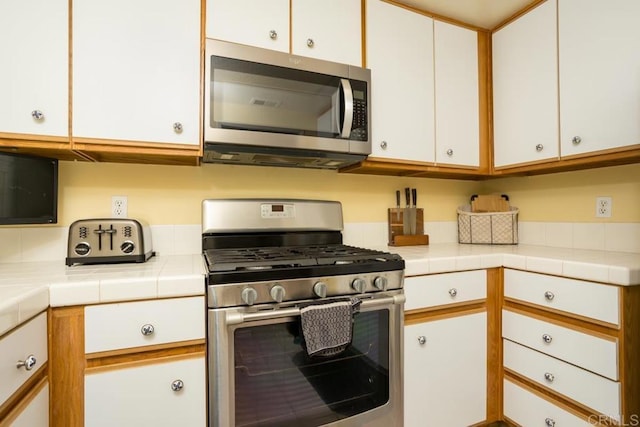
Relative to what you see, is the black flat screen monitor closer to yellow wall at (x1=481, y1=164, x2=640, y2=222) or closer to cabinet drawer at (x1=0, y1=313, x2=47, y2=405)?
cabinet drawer at (x1=0, y1=313, x2=47, y2=405)

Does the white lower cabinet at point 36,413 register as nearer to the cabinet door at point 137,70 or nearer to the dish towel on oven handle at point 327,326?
the dish towel on oven handle at point 327,326

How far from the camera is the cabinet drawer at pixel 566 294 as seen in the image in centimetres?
122

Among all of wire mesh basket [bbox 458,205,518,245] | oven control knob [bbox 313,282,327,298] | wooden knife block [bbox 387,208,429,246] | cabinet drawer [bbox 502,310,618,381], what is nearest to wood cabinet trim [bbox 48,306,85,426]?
oven control knob [bbox 313,282,327,298]

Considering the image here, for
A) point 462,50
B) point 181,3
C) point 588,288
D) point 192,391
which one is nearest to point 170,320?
point 192,391

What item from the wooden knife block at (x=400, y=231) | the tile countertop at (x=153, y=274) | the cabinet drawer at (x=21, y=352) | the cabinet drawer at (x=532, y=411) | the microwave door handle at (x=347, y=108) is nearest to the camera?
the cabinet drawer at (x=21, y=352)

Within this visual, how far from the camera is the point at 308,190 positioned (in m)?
1.89

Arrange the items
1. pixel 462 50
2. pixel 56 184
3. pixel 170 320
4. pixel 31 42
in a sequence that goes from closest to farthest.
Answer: pixel 170 320 → pixel 31 42 → pixel 56 184 → pixel 462 50

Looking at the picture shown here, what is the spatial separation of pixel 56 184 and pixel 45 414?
91 cm

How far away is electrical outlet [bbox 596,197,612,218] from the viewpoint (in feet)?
5.54

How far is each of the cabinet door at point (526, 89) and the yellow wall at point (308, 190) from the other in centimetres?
32

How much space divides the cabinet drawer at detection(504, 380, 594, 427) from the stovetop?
857 millimetres

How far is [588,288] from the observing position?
1.27 metres

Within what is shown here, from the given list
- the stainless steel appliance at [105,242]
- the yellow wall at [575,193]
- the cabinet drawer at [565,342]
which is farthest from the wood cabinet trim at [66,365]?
the yellow wall at [575,193]

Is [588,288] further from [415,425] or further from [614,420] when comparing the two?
[415,425]
